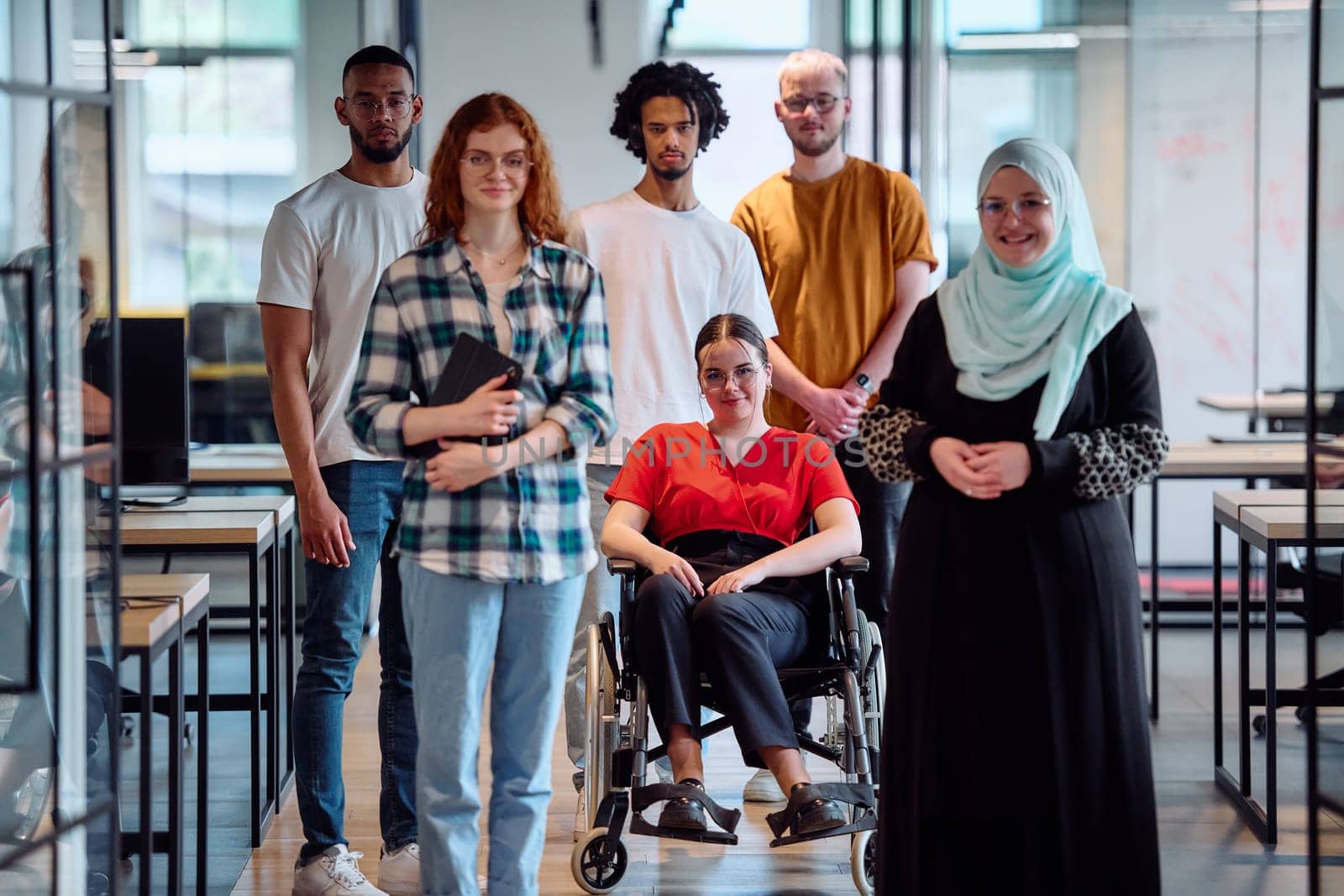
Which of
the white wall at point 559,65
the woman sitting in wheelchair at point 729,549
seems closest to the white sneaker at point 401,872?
the woman sitting in wheelchair at point 729,549

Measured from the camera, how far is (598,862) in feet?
9.41

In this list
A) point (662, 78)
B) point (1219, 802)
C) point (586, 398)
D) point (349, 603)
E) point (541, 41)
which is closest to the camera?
point (586, 398)

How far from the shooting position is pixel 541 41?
27.7ft

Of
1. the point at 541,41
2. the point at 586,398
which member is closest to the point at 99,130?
the point at 586,398

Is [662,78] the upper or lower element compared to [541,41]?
lower

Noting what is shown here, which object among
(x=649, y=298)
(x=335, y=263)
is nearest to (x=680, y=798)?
(x=649, y=298)

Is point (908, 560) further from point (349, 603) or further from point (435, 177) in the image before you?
point (349, 603)

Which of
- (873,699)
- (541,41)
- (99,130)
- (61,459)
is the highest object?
(541,41)

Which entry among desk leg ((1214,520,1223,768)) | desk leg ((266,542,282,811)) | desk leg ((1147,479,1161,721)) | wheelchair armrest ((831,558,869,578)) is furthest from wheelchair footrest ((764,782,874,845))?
desk leg ((1147,479,1161,721))

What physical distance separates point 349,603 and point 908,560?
1.14m

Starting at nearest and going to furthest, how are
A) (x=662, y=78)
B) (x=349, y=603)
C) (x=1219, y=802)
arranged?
1. (x=349, y=603)
2. (x=662, y=78)
3. (x=1219, y=802)

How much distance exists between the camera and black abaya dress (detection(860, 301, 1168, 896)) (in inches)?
84.1

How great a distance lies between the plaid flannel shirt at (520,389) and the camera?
216 cm

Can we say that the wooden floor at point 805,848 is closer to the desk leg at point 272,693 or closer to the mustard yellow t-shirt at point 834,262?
the desk leg at point 272,693
